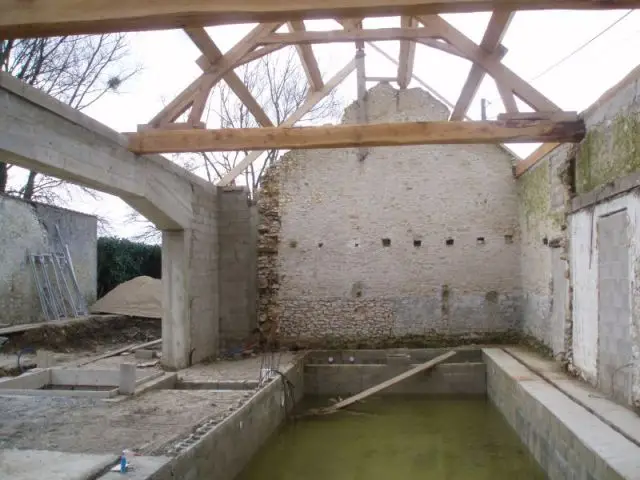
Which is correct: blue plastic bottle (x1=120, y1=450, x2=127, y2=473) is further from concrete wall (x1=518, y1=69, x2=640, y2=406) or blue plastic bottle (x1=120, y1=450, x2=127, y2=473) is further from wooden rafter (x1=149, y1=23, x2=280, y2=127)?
concrete wall (x1=518, y1=69, x2=640, y2=406)

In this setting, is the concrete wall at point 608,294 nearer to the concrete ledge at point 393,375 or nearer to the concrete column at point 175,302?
the concrete ledge at point 393,375

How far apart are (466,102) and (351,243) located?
464cm

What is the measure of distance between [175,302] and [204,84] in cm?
345

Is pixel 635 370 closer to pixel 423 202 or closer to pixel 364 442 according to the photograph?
pixel 364 442

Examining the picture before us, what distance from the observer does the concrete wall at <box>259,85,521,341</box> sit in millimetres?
11352

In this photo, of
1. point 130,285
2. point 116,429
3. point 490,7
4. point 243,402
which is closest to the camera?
point 490,7

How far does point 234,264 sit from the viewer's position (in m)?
10.8

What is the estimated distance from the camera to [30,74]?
1680 cm

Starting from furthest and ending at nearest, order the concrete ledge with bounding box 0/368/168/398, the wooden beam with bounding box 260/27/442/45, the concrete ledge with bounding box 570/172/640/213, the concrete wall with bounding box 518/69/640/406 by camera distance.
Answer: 1. the wooden beam with bounding box 260/27/442/45
2. the concrete ledge with bounding box 0/368/168/398
3. the concrete wall with bounding box 518/69/640/406
4. the concrete ledge with bounding box 570/172/640/213

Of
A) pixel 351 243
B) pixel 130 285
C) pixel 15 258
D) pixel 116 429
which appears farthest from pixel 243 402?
pixel 130 285

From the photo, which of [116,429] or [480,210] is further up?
[480,210]

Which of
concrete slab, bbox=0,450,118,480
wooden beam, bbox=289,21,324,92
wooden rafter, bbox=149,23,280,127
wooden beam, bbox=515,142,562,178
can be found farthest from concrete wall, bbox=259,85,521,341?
concrete slab, bbox=0,450,118,480

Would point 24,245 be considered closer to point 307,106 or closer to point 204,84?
point 307,106

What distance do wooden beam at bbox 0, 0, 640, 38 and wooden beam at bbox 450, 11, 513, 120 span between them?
11.4 feet
